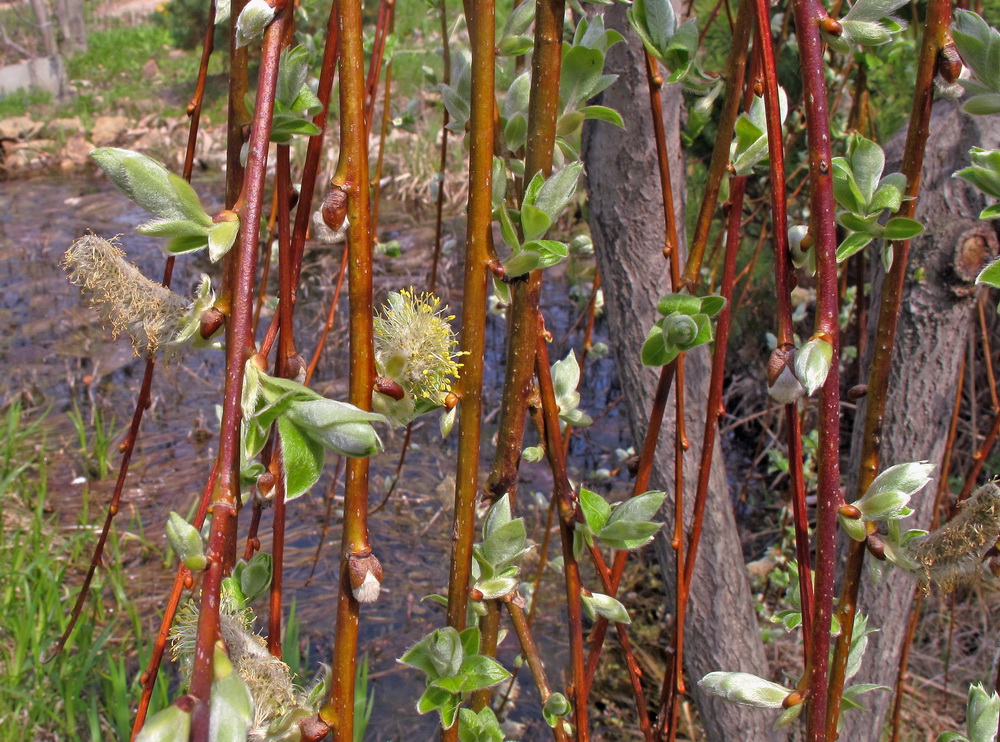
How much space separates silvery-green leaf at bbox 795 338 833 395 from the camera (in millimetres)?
385

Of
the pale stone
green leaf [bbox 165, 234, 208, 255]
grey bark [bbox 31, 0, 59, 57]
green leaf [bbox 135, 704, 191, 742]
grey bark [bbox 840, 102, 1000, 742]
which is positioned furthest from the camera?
grey bark [bbox 31, 0, 59, 57]

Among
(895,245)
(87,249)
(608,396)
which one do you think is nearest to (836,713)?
(895,245)

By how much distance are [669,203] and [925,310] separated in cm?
58

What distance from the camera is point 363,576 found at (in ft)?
1.24

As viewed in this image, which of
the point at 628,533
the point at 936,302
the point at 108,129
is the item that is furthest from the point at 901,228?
the point at 108,129

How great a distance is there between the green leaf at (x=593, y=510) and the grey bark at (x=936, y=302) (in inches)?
23.6

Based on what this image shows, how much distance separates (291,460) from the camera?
1.09ft

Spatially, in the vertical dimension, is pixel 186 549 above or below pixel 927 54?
Answer: below

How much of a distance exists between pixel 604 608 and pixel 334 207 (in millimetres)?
322

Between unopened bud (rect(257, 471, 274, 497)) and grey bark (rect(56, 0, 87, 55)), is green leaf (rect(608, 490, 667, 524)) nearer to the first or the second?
unopened bud (rect(257, 471, 274, 497))

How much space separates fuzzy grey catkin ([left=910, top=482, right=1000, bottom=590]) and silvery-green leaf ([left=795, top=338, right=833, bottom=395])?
99 millimetres

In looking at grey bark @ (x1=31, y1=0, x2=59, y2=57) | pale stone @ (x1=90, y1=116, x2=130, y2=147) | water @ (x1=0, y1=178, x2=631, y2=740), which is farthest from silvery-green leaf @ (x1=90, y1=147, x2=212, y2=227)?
grey bark @ (x1=31, y1=0, x2=59, y2=57)

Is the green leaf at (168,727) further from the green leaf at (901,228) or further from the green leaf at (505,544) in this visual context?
the green leaf at (901,228)

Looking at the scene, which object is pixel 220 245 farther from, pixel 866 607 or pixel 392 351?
pixel 866 607
